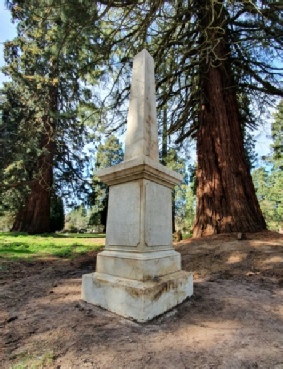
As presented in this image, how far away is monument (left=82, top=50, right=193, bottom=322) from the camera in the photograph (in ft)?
6.59

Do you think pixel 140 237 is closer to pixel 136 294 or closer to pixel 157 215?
pixel 157 215

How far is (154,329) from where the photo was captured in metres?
1.75

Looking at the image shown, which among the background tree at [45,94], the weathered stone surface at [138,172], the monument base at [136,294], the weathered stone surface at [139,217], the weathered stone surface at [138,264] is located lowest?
→ the monument base at [136,294]

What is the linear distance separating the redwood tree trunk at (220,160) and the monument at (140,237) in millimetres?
3061

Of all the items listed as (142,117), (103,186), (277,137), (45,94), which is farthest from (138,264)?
(277,137)

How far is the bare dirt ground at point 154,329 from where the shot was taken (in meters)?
1.36

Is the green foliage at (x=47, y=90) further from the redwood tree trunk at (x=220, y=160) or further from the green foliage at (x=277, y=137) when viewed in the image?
the green foliage at (x=277, y=137)

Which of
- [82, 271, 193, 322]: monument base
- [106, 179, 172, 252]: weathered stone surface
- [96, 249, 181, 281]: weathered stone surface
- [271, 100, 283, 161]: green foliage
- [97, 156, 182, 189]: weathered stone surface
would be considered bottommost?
[82, 271, 193, 322]: monument base

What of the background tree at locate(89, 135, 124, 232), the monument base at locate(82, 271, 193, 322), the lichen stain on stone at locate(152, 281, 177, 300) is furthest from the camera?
the background tree at locate(89, 135, 124, 232)

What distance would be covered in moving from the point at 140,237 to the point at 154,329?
2.38 feet

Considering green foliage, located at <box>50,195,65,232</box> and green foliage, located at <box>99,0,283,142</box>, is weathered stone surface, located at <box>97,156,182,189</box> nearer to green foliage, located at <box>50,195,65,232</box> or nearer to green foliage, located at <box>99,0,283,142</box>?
green foliage, located at <box>99,0,283,142</box>

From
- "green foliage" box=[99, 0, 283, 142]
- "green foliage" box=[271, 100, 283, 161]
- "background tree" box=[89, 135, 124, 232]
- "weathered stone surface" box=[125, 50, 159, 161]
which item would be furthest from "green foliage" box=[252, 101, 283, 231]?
"weathered stone surface" box=[125, 50, 159, 161]

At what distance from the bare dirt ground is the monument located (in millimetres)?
127

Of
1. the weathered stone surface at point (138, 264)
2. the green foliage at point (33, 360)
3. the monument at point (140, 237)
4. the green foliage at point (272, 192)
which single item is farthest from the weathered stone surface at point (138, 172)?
the green foliage at point (272, 192)
